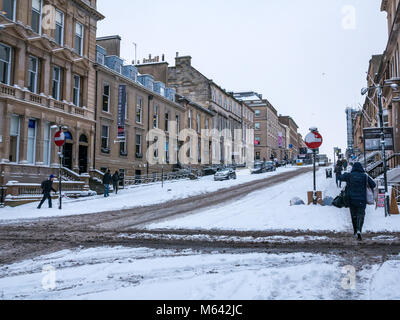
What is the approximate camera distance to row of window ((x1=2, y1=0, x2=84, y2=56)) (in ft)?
68.9

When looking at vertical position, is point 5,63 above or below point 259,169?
above

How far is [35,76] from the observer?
22.8 meters

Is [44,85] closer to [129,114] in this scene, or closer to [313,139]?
[129,114]

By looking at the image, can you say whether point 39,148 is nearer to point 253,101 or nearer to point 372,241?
point 372,241

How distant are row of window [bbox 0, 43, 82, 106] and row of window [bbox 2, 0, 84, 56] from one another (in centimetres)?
192

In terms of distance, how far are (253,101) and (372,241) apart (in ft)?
288

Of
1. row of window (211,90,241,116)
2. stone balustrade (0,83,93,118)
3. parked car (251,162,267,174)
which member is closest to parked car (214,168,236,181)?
parked car (251,162,267,174)

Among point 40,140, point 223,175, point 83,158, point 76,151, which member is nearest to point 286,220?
point 40,140

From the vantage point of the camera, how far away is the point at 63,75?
25141 mm

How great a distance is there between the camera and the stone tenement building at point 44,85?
20672 millimetres

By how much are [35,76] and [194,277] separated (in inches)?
852

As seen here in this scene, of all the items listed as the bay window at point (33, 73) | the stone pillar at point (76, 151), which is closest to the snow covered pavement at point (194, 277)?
the bay window at point (33, 73)

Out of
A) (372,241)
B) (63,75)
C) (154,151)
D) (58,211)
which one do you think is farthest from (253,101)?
(372,241)
